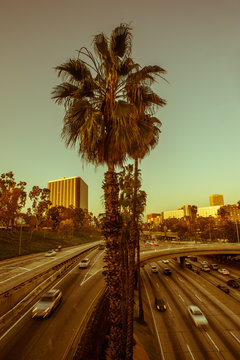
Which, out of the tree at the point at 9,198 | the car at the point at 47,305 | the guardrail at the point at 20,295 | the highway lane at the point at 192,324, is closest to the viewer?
the guardrail at the point at 20,295

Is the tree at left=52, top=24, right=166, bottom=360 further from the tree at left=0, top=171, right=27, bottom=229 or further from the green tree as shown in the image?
the tree at left=0, top=171, right=27, bottom=229

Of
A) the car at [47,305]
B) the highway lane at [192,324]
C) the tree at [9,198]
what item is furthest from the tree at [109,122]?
the tree at [9,198]

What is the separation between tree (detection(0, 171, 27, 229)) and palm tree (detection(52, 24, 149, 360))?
44.4 metres

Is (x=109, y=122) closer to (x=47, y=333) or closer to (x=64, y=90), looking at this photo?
(x=64, y=90)

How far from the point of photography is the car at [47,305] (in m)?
13.7

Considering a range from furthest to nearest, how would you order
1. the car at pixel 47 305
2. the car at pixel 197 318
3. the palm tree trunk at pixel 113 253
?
the car at pixel 197 318
the car at pixel 47 305
the palm tree trunk at pixel 113 253

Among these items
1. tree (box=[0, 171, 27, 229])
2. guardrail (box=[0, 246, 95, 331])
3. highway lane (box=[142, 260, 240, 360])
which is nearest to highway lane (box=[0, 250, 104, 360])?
guardrail (box=[0, 246, 95, 331])

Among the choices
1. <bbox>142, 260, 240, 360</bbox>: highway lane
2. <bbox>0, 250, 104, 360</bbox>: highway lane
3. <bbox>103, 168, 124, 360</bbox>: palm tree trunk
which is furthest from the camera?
<bbox>142, 260, 240, 360</bbox>: highway lane

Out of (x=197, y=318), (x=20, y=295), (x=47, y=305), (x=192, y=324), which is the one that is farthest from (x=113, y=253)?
(x=192, y=324)

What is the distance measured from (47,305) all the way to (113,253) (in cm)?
1251

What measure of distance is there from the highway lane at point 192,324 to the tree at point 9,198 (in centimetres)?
3439

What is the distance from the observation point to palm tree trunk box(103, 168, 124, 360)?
586 centimetres

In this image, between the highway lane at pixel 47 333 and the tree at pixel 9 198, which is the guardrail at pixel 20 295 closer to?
the highway lane at pixel 47 333

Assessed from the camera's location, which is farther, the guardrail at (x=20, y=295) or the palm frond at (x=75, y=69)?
the guardrail at (x=20, y=295)
